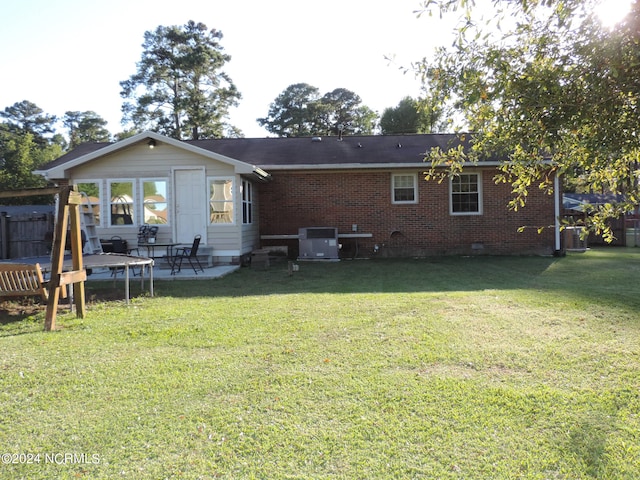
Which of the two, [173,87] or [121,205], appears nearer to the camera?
[121,205]

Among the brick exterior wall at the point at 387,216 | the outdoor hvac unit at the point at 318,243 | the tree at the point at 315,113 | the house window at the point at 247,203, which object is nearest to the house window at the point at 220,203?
the house window at the point at 247,203

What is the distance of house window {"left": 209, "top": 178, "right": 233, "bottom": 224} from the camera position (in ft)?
39.4

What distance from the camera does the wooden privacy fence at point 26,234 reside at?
476 inches

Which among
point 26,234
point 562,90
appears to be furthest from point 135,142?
point 562,90

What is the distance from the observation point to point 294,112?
44250 mm

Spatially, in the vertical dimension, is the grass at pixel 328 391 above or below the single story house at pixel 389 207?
below

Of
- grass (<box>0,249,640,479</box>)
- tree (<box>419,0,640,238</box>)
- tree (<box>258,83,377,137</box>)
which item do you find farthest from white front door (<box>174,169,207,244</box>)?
tree (<box>258,83,377,137</box>)

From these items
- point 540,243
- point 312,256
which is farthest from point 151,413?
point 540,243

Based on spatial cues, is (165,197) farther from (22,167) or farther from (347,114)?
(347,114)

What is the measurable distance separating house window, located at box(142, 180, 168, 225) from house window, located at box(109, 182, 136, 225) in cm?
38

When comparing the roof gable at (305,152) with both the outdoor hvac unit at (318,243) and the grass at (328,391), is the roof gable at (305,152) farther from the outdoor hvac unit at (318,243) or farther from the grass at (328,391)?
the grass at (328,391)

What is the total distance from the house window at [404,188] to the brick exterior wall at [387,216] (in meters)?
0.16

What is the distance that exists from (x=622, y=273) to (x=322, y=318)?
25.7 feet

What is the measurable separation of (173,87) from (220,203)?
27508 mm
